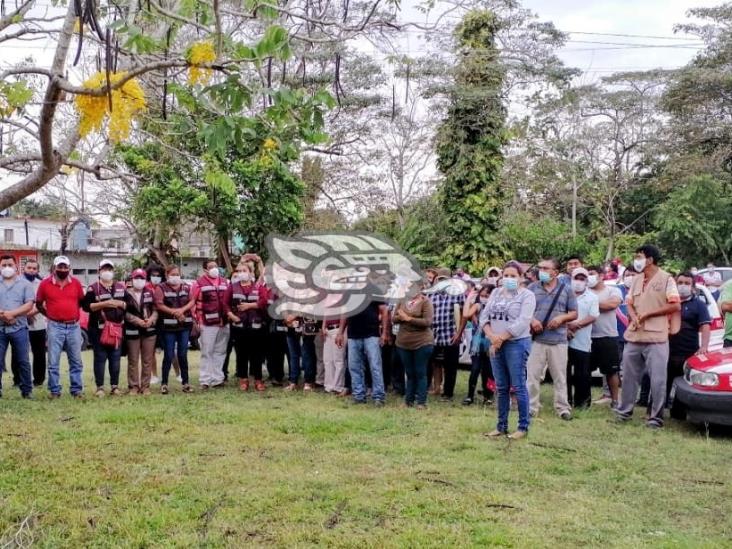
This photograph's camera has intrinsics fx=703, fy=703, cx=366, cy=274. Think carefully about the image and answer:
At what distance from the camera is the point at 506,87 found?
21.7m

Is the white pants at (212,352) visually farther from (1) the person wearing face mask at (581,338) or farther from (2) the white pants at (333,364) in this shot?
(1) the person wearing face mask at (581,338)

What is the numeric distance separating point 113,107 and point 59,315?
553cm

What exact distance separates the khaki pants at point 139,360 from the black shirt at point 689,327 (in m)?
6.88

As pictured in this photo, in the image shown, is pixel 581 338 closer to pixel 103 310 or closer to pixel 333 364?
pixel 333 364

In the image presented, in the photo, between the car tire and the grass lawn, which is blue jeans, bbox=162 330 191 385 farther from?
the car tire

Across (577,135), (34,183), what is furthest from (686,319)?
(577,135)

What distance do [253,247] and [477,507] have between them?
14.5 m

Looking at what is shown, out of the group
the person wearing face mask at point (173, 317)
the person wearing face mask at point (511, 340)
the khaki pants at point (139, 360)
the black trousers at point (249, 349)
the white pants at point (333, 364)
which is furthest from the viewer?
the black trousers at point (249, 349)

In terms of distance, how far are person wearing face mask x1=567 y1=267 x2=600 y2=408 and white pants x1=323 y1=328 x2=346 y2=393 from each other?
10.3 feet

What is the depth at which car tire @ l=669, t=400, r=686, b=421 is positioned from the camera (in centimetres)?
801

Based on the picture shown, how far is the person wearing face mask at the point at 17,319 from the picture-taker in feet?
30.0

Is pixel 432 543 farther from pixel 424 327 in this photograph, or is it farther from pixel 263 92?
pixel 424 327

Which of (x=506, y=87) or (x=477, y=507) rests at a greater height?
(x=506, y=87)

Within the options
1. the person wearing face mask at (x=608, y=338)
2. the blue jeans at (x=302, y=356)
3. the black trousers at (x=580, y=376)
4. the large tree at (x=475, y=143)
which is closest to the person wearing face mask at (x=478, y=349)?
the black trousers at (x=580, y=376)
